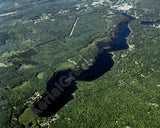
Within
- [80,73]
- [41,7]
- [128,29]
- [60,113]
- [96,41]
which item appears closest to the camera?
[60,113]

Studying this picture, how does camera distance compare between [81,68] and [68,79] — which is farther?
[81,68]

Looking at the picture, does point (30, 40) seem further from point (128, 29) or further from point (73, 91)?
point (128, 29)

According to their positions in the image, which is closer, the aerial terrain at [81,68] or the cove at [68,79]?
the aerial terrain at [81,68]

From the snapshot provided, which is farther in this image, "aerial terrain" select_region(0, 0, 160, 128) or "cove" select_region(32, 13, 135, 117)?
"cove" select_region(32, 13, 135, 117)

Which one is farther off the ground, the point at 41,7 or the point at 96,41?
the point at 41,7

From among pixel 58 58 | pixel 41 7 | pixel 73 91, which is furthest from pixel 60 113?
pixel 41 7
